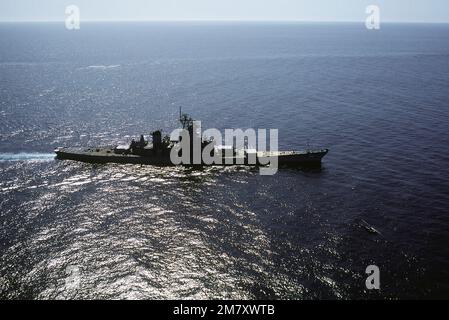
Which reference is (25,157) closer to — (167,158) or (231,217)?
(167,158)

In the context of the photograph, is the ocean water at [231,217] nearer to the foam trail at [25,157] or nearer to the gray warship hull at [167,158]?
the foam trail at [25,157]

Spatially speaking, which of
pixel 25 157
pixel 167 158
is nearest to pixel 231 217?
pixel 167 158

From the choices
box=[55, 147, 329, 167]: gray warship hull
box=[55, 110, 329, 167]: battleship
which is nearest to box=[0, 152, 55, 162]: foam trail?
box=[55, 147, 329, 167]: gray warship hull

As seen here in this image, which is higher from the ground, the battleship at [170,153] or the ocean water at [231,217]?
the battleship at [170,153]

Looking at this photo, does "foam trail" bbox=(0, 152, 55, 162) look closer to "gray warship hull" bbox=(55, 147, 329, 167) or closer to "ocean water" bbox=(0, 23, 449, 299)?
"ocean water" bbox=(0, 23, 449, 299)

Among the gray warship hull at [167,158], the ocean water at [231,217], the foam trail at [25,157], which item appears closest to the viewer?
the ocean water at [231,217]

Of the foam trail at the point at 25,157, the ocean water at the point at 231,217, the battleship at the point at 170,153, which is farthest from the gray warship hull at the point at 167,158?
the foam trail at the point at 25,157
